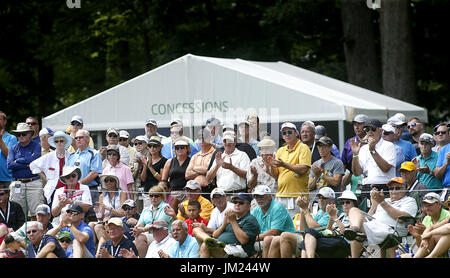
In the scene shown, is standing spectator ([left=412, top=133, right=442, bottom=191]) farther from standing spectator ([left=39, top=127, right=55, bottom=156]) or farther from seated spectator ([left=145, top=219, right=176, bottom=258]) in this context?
standing spectator ([left=39, top=127, right=55, bottom=156])

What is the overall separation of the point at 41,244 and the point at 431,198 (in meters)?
4.30

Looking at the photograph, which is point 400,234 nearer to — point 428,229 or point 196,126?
point 428,229

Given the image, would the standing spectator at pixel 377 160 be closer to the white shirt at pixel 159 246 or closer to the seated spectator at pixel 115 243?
the white shirt at pixel 159 246

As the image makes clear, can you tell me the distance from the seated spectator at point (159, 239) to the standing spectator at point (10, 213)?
150 cm

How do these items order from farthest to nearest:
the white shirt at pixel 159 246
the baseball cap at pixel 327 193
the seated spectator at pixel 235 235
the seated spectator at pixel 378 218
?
the white shirt at pixel 159 246
the baseball cap at pixel 327 193
the seated spectator at pixel 235 235
the seated spectator at pixel 378 218

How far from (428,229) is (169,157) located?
16.4 feet

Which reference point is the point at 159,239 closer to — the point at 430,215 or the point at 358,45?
the point at 430,215

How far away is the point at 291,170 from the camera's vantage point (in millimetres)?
10133

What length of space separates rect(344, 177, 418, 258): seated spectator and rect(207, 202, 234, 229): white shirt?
1517 mm

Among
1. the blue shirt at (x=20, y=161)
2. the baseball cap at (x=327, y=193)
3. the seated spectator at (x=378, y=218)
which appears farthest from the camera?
the blue shirt at (x=20, y=161)

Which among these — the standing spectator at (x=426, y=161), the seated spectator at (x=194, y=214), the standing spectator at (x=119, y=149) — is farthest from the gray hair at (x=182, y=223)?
the standing spectator at (x=426, y=161)

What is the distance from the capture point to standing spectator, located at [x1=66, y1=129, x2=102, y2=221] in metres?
11.3

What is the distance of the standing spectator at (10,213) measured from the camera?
970 centimetres

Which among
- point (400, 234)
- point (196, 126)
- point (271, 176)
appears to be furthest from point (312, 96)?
point (400, 234)
